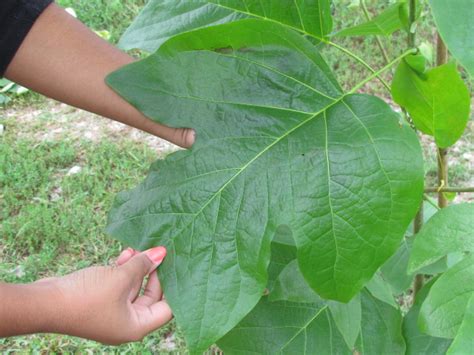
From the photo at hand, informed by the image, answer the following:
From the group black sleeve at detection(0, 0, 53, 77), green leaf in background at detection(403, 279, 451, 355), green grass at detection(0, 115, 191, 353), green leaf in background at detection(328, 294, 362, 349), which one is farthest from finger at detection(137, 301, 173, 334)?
green grass at detection(0, 115, 191, 353)

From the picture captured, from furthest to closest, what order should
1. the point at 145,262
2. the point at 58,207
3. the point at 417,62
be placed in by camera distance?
1. the point at 58,207
2. the point at 145,262
3. the point at 417,62

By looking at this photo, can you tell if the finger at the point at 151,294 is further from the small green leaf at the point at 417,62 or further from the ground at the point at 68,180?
the ground at the point at 68,180

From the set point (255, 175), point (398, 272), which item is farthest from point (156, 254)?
point (398, 272)

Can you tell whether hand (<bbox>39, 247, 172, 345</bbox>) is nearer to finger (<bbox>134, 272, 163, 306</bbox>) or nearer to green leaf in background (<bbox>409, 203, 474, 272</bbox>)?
finger (<bbox>134, 272, 163, 306</bbox>)

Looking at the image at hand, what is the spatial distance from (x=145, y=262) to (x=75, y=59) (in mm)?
426

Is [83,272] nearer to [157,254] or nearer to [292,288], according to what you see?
[157,254]

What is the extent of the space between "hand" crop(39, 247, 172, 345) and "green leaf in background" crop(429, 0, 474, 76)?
582mm

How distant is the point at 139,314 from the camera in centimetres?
108

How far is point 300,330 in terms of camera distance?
3.81ft

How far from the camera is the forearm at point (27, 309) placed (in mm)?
974

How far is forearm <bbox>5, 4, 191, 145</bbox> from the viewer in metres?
1.13

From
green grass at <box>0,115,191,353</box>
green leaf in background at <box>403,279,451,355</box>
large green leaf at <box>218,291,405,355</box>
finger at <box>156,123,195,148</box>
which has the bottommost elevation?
green grass at <box>0,115,191,353</box>

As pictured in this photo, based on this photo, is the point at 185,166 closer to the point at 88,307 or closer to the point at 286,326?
the point at 88,307

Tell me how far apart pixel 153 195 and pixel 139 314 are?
260 mm
